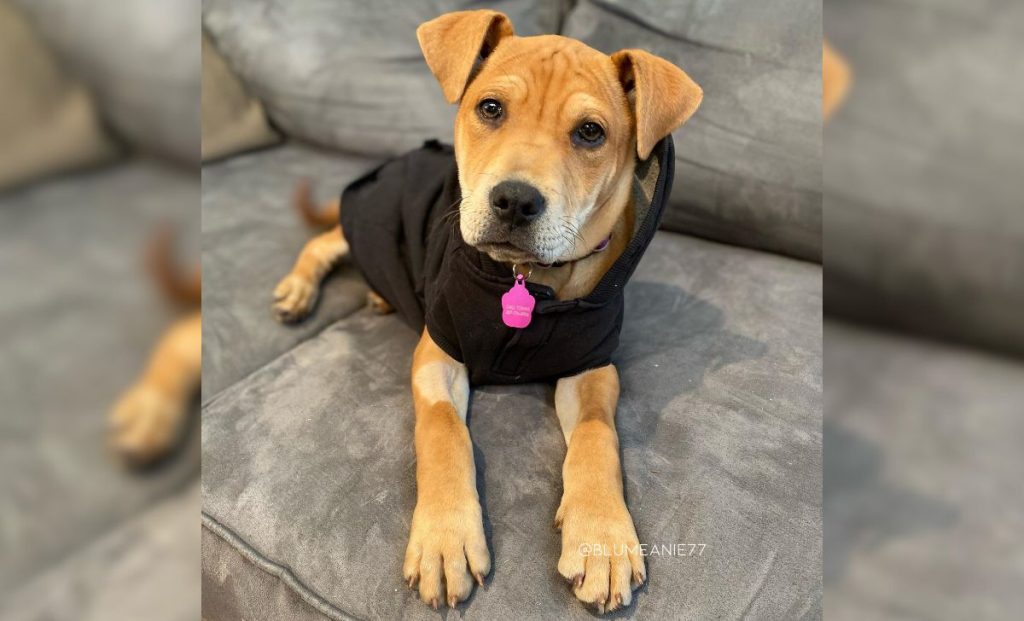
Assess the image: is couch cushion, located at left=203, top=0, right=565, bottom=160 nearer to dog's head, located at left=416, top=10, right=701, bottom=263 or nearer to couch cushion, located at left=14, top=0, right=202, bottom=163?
dog's head, located at left=416, top=10, right=701, bottom=263

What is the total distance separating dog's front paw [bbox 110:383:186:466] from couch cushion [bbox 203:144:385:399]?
1.26m

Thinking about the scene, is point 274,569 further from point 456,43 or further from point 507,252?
point 456,43

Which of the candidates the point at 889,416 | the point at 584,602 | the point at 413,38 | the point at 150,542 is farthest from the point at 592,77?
the point at 413,38

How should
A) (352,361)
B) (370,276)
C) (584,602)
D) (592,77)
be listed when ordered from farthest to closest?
1. (370,276)
2. (352,361)
3. (592,77)
4. (584,602)

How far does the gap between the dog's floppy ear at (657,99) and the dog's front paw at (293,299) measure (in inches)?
46.5

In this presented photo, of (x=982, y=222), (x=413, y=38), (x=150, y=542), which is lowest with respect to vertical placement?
(x=413, y=38)

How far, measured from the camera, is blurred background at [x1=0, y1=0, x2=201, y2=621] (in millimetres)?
457

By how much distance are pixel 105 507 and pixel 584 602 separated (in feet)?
3.34

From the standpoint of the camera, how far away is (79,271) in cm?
48

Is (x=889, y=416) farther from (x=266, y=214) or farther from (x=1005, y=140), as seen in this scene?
(x=266, y=214)

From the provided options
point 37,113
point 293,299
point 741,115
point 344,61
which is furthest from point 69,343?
point 344,61

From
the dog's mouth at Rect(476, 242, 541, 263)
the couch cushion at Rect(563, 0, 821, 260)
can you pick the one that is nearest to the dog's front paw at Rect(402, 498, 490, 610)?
the dog's mouth at Rect(476, 242, 541, 263)

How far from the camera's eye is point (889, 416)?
1.81 feet

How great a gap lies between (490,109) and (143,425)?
1.27 meters
